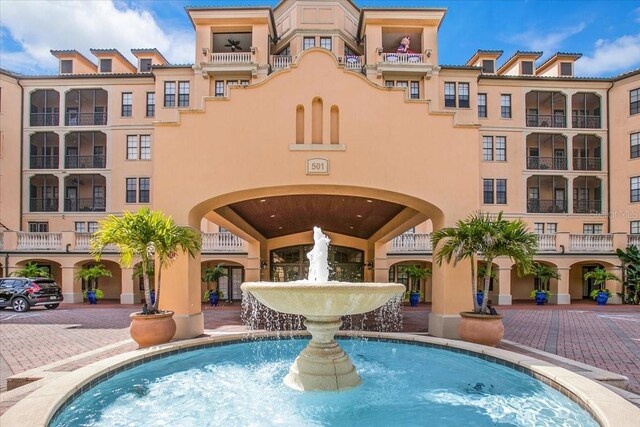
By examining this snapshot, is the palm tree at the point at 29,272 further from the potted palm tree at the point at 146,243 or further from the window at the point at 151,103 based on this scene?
the potted palm tree at the point at 146,243

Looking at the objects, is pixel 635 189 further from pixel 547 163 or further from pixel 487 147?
pixel 487 147

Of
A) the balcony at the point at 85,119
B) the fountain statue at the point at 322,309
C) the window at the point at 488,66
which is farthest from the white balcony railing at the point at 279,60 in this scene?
the fountain statue at the point at 322,309

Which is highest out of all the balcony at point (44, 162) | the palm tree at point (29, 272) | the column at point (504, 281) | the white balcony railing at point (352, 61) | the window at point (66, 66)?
the window at point (66, 66)

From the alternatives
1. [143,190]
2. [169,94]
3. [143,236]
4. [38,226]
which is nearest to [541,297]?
[143,236]

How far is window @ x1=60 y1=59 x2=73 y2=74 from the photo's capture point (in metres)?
34.8

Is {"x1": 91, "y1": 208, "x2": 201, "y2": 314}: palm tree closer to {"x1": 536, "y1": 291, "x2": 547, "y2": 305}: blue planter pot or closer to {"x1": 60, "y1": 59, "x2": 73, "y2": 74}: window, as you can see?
{"x1": 536, "y1": 291, "x2": 547, "y2": 305}: blue planter pot

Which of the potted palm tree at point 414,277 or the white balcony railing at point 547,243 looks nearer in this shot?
the potted palm tree at point 414,277

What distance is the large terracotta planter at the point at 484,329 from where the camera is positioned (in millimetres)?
9641

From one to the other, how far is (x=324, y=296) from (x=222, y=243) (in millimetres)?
21711

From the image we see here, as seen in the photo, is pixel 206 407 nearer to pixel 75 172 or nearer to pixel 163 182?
pixel 163 182

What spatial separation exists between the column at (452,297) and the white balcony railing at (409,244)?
15544 mm

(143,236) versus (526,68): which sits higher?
(526,68)

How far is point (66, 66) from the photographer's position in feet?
114

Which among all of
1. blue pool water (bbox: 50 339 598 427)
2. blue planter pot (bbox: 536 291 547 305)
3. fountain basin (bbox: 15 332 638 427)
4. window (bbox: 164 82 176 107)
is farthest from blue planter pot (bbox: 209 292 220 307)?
blue planter pot (bbox: 536 291 547 305)
